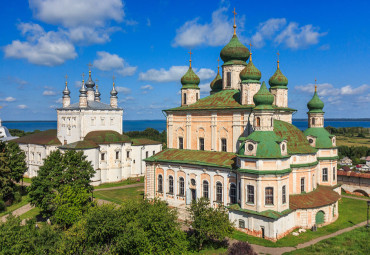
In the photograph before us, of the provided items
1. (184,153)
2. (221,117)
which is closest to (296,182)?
(221,117)

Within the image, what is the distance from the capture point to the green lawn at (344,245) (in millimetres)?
19562

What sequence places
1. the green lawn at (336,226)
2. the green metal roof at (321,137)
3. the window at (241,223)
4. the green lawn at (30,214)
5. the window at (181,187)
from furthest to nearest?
the green metal roof at (321,137), the window at (181,187), the green lawn at (30,214), the window at (241,223), the green lawn at (336,226)

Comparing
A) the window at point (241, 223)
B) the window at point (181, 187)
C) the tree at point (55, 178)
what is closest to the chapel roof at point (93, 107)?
the tree at point (55, 178)

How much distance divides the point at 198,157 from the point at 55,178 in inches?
483

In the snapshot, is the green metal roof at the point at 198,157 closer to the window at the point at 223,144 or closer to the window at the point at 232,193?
the window at the point at 223,144

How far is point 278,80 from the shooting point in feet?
109

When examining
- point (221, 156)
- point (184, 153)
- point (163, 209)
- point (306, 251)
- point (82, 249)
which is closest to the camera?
point (82, 249)

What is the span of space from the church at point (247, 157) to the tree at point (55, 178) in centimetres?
679

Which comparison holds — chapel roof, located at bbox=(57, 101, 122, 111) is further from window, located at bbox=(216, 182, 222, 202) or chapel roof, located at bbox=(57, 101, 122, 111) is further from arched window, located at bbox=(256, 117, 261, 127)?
arched window, located at bbox=(256, 117, 261, 127)

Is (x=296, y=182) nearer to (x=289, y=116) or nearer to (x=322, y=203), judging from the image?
(x=322, y=203)

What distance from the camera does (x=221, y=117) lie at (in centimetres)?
2934

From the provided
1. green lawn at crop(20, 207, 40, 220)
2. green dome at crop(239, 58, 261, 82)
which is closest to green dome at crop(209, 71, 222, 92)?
green dome at crop(239, 58, 261, 82)

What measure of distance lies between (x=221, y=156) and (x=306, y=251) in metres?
10.5

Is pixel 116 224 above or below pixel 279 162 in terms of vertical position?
below
